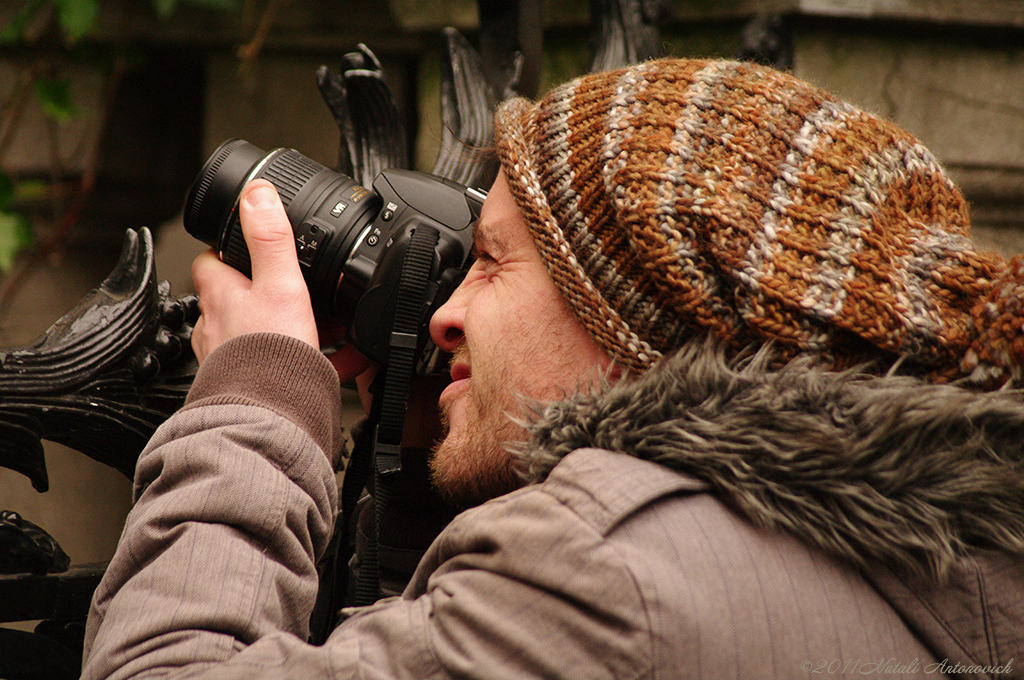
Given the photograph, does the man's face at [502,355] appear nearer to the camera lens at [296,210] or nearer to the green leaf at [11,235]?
the camera lens at [296,210]

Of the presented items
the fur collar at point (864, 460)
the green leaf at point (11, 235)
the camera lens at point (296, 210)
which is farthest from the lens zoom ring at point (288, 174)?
the green leaf at point (11, 235)

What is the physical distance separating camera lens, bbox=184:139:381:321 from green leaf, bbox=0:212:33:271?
2.45 feet

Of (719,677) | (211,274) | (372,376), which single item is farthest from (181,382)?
(719,677)

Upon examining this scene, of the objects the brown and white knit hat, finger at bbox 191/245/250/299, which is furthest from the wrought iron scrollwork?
the brown and white knit hat

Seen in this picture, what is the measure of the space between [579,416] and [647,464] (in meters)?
0.09

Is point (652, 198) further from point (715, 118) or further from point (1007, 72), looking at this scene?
point (1007, 72)

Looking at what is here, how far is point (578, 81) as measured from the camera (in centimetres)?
95

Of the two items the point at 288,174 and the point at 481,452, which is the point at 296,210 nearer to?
the point at 288,174

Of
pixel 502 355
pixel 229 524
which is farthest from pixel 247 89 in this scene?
pixel 229 524

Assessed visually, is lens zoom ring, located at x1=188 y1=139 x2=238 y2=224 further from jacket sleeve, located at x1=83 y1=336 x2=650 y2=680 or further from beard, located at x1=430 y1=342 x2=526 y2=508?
beard, located at x1=430 y1=342 x2=526 y2=508

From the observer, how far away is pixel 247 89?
78.0 inches

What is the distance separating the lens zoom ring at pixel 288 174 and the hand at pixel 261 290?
0.02 metres

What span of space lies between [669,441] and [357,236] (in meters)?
0.50

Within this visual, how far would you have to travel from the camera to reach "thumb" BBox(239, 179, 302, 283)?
98 cm
